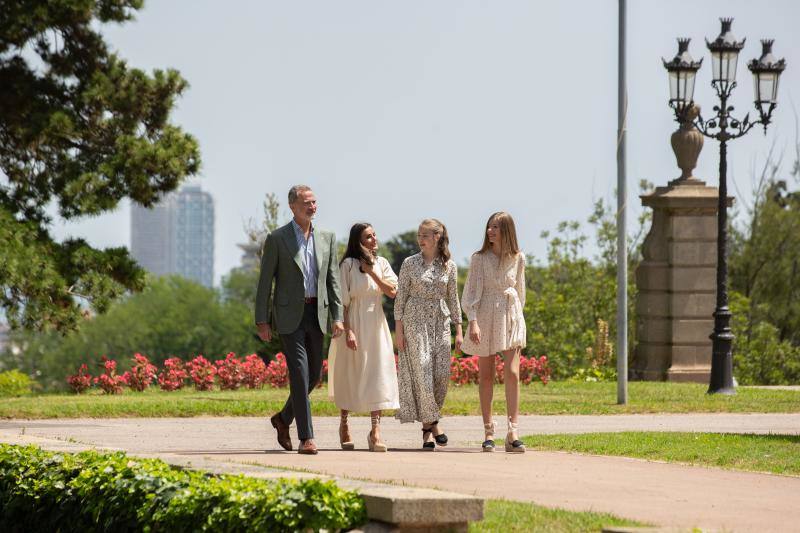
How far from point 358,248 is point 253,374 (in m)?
11.6

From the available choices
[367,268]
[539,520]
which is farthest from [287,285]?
[539,520]

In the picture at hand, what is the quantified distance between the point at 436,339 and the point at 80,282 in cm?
1034

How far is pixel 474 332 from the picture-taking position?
12.6 meters

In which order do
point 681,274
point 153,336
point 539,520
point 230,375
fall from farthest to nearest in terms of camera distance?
1. point 153,336
2. point 681,274
3. point 230,375
4. point 539,520

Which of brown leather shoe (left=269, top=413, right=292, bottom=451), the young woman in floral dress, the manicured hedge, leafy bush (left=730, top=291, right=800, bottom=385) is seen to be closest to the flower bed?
leafy bush (left=730, top=291, right=800, bottom=385)

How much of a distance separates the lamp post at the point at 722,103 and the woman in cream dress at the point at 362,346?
10247 mm

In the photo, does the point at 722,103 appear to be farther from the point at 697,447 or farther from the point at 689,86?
the point at 697,447

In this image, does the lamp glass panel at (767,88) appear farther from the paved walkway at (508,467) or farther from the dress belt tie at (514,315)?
the dress belt tie at (514,315)

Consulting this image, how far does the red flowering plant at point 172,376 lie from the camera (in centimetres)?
2359

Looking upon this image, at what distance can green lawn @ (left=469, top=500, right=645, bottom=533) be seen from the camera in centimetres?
798

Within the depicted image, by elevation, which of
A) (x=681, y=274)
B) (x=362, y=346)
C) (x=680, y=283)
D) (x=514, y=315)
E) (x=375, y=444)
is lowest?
(x=375, y=444)

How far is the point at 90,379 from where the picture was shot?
24047mm

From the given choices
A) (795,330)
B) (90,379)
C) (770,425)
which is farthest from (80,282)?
(795,330)

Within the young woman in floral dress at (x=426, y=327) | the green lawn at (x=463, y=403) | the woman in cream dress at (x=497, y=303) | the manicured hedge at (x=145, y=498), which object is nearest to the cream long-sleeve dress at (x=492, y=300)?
the woman in cream dress at (x=497, y=303)
